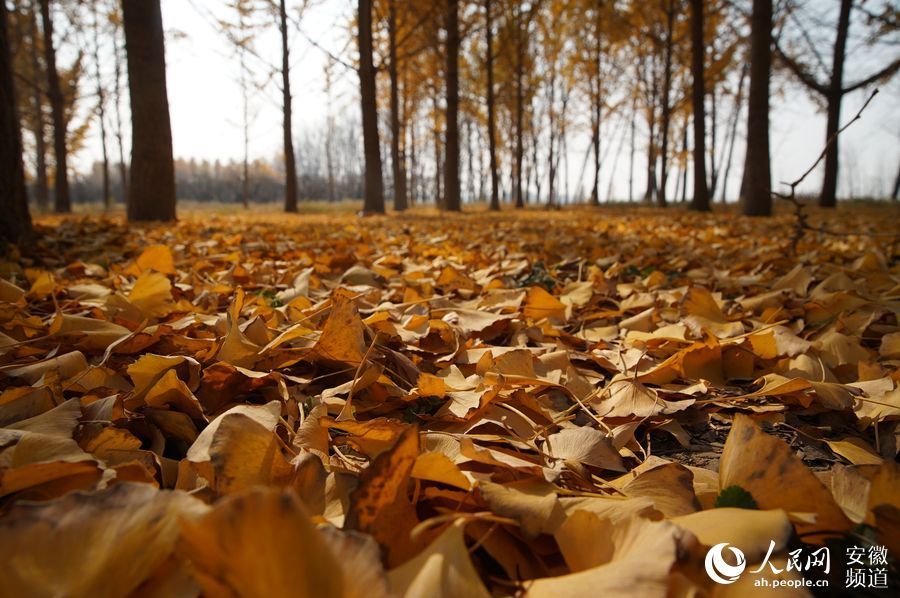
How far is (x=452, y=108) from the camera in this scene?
976 centimetres

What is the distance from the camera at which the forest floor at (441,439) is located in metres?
0.35

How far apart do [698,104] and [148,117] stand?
826 cm

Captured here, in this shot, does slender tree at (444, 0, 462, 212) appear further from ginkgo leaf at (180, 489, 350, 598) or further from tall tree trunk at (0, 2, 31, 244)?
ginkgo leaf at (180, 489, 350, 598)

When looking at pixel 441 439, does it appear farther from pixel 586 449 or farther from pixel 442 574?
pixel 442 574

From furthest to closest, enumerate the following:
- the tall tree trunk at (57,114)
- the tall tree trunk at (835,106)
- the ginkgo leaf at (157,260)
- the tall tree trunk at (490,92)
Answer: the tall tree trunk at (490,92) → the tall tree trunk at (57,114) → the tall tree trunk at (835,106) → the ginkgo leaf at (157,260)

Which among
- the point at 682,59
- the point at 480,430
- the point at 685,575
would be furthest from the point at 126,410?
the point at 682,59

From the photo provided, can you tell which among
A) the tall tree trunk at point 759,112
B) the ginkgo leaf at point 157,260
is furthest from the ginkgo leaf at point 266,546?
the tall tree trunk at point 759,112

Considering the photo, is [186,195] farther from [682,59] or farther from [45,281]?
[45,281]

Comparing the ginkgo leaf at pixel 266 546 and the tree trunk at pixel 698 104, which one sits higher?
the tree trunk at pixel 698 104

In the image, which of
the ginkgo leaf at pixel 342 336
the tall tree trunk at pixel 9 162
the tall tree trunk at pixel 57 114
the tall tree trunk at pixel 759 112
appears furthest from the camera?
the tall tree trunk at pixel 57 114

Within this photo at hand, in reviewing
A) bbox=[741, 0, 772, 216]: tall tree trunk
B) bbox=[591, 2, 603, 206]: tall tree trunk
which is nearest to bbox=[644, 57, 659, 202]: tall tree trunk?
bbox=[591, 2, 603, 206]: tall tree trunk

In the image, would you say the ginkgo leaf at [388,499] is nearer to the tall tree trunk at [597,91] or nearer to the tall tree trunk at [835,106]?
the tall tree trunk at [835,106]

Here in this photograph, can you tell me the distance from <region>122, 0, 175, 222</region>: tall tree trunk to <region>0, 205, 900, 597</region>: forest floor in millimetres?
3776

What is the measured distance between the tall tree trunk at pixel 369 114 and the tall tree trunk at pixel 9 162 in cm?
628
